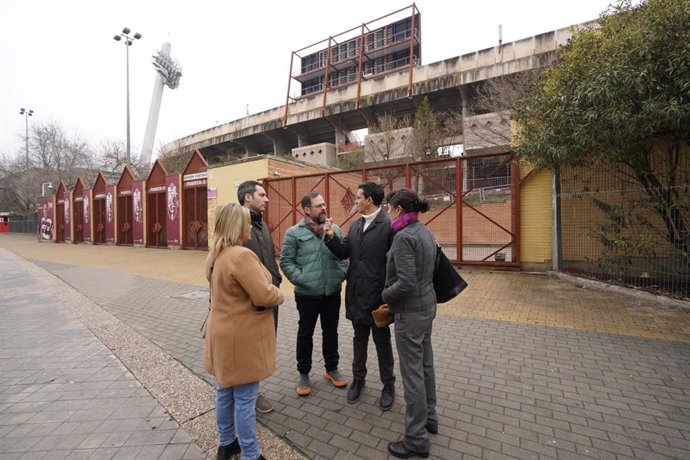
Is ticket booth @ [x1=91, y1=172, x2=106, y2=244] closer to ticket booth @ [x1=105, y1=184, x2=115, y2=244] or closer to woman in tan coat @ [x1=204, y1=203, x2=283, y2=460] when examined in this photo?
ticket booth @ [x1=105, y1=184, x2=115, y2=244]

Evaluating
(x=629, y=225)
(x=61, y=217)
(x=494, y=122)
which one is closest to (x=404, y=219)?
(x=629, y=225)

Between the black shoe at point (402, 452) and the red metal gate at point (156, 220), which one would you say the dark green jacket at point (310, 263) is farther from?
the red metal gate at point (156, 220)

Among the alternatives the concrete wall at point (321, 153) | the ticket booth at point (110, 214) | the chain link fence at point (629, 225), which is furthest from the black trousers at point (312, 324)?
the concrete wall at point (321, 153)

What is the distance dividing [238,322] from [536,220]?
26.4 feet

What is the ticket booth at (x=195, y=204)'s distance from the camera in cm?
1617

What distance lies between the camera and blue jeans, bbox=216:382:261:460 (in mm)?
2148

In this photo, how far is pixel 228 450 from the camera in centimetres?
226

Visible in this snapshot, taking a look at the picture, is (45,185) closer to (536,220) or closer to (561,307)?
(536,220)

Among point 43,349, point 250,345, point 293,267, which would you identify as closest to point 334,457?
point 250,345

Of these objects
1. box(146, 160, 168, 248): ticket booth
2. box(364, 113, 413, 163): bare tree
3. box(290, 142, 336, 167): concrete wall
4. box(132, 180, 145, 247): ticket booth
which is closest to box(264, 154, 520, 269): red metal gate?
box(146, 160, 168, 248): ticket booth

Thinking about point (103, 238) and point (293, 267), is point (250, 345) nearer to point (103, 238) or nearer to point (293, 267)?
point (293, 267)

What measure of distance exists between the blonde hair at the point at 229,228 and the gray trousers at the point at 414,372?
3.86 feet

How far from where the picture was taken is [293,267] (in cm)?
303

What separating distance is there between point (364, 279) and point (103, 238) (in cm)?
2572
